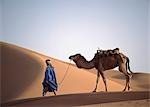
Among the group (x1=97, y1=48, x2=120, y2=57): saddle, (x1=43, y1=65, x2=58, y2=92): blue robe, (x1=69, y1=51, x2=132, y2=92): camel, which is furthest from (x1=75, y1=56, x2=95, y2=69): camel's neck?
(x1=43, y1=65, x2=58, y2=92): blue robe

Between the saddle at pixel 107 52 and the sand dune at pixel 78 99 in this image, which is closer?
the sand dune at pixel 78 99

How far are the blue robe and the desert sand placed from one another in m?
0.04

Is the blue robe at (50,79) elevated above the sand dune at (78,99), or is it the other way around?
the blue robe at (50,79)

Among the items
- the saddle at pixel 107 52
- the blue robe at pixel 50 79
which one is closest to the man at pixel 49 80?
the blue robe at pixel 50 79

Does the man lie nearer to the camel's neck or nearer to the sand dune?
the sand dune

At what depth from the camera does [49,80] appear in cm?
294

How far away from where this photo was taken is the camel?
3.03 meters

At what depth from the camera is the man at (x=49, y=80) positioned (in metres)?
2.94

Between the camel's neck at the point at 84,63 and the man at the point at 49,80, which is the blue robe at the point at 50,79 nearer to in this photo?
the man at the point at 49,80

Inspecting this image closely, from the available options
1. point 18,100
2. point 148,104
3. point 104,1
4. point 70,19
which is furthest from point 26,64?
point 148,104

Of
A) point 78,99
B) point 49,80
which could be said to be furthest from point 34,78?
point 78,99

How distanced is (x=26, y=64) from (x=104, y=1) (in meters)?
1.03

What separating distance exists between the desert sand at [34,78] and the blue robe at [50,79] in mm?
39

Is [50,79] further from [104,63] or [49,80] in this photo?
[104,63]
